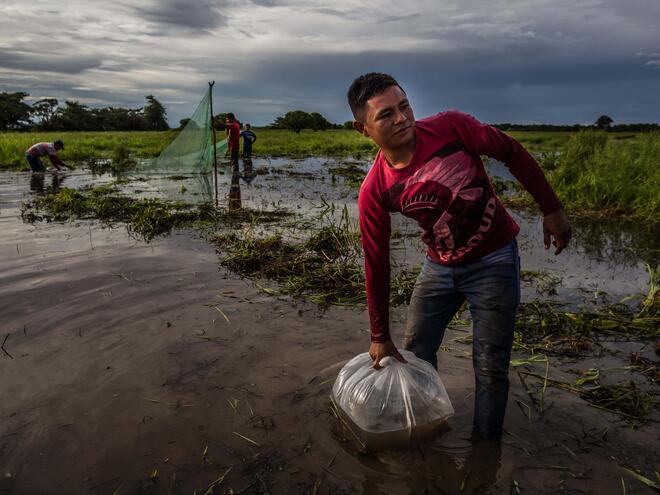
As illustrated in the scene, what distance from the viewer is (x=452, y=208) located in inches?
78.2

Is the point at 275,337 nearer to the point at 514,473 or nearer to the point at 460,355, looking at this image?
the point at 460,355

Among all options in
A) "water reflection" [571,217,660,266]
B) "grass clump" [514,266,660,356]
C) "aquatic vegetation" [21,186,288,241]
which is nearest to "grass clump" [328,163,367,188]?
"aquatic vegetation" [21,186,288,241]

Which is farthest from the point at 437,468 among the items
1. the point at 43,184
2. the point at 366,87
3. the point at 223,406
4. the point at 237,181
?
the point at 43,184

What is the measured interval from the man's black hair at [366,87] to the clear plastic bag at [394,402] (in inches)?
46.9

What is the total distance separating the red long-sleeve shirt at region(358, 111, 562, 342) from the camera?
1.97m

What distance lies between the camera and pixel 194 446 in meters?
2.35

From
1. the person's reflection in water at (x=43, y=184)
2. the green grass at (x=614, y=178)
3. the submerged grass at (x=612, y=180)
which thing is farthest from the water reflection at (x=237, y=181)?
the green grass at (x=614, y=178)

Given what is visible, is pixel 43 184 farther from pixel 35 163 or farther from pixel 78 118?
pixel 78 118

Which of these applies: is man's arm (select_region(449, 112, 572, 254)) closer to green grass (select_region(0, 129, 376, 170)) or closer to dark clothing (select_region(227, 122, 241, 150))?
→ dark clothing (select_region(227, 122, 241, 150))

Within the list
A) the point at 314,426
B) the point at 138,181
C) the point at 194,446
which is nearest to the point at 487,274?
the point at 314,426

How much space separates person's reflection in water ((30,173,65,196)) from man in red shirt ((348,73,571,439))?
Answer: 10.3 metres

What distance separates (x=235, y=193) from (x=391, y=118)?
9.17 meters

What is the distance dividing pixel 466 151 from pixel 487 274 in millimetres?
539

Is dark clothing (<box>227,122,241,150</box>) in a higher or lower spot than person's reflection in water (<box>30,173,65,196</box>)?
higher
